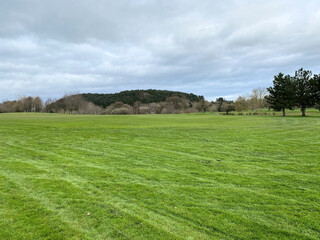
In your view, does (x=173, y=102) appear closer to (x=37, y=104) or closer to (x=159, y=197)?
(x=37, y=104)

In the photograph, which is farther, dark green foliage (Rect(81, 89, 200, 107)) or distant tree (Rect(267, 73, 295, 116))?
dark green foliage (Rect(81, 89, 200, 107))

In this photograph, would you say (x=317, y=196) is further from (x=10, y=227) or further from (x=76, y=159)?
(x=76, y=159)

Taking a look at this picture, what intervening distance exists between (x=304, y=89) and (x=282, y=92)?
16.1ft

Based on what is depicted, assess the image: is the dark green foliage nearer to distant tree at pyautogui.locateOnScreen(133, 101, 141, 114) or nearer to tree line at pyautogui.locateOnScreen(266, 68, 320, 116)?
distant tree at pyautogui.locateOnScreen(133, 101, 141, 114)

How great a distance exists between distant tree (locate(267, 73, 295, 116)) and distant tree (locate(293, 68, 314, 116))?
1.40 m

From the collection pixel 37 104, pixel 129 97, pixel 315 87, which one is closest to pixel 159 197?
pixel 315 87

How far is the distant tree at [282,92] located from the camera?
166 ft

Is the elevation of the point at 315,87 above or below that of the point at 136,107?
above

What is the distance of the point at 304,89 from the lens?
4944 centimetres

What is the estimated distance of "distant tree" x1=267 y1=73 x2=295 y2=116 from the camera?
50.5m

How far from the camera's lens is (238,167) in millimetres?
7941

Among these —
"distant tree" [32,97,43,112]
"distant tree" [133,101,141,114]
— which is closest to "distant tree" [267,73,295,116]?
"distant tree" [133,101,141,114]

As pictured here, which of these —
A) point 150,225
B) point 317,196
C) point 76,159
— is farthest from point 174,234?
point 76,159

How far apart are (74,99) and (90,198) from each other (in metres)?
105
